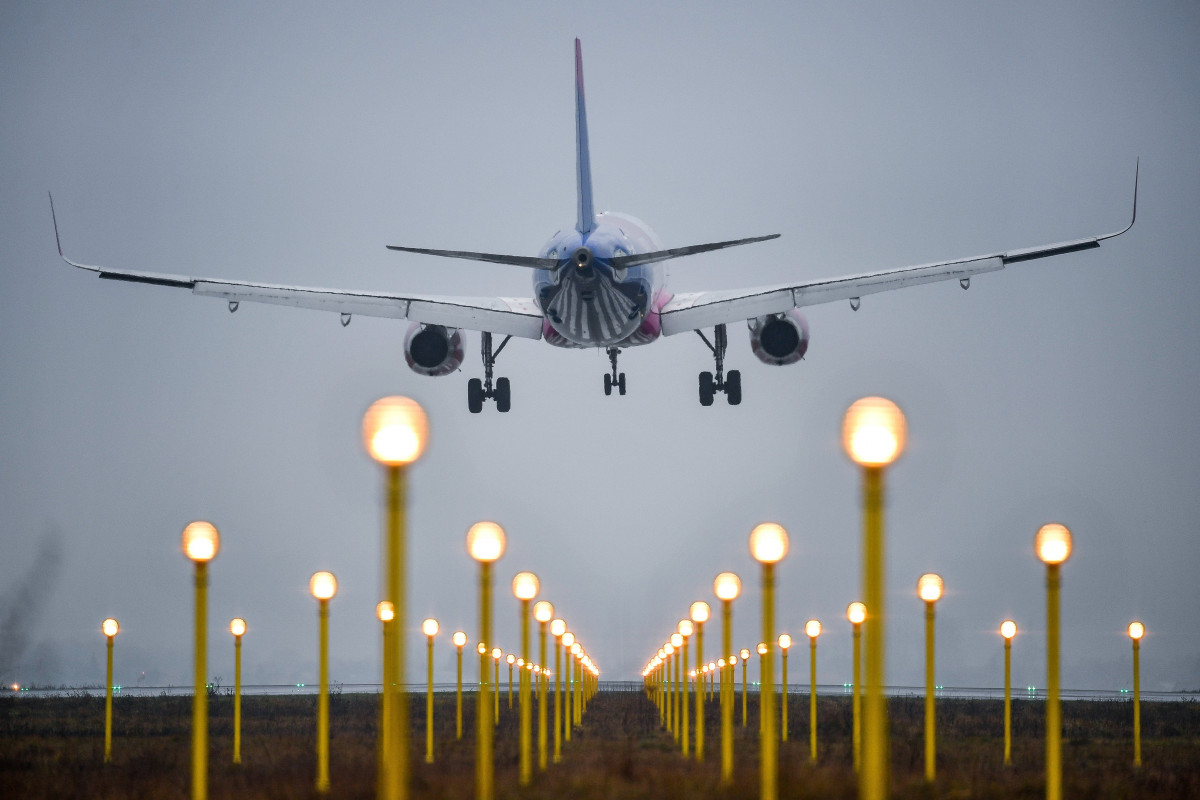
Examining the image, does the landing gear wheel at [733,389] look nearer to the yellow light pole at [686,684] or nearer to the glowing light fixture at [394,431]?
the yellow light pole at [686,684]

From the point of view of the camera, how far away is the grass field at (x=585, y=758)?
22.8m

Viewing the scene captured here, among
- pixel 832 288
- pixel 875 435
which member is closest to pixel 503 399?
pixel 832 288

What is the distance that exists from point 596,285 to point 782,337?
7.12 metres

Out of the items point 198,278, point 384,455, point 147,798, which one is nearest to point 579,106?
point 198,278

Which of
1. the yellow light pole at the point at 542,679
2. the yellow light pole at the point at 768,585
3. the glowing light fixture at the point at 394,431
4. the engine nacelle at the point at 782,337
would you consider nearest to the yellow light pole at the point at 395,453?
the glowing light fixture at the point at 394,431

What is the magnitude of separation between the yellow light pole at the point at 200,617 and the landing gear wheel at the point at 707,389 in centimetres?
3062

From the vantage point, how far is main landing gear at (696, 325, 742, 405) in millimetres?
44438

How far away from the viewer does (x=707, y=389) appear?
45.1 metres

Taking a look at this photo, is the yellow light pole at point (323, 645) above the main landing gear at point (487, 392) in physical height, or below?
below

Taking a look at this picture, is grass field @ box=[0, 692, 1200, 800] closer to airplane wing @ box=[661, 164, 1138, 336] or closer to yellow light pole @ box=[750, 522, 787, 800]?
yellow light pole @ box=[750, 522, 787, 800]

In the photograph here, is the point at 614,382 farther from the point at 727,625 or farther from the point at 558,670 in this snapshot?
the point at 727,625

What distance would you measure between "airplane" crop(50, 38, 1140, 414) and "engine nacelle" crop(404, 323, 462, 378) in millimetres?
28

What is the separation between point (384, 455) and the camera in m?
10.3

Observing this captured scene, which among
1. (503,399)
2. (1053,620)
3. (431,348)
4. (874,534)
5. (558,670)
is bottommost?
(558,670)
